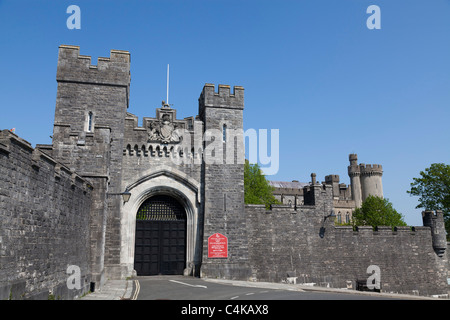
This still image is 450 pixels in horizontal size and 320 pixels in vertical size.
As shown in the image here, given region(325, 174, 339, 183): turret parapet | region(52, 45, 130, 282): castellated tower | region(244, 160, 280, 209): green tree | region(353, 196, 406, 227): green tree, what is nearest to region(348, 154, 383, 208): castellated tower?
region(325, 174, 339, 183): turret parapet

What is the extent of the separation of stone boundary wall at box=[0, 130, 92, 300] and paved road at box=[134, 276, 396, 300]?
275cm

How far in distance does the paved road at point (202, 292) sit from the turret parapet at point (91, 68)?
34.8ft

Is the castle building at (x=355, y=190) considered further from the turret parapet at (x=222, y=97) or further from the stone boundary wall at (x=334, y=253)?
the turret parapet at (x=222, y=97)

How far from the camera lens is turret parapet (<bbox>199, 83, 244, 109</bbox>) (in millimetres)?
20359

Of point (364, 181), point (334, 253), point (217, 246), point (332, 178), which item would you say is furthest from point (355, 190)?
point (217, 246)

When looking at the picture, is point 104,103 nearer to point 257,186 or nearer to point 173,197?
point 173,197

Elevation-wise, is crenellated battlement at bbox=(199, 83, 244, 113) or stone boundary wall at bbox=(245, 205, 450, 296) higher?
crenellated battlement at bbox=(199, 83, 244, 113)

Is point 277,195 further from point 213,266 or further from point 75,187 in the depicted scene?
point 75,187

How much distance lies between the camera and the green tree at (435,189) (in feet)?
103

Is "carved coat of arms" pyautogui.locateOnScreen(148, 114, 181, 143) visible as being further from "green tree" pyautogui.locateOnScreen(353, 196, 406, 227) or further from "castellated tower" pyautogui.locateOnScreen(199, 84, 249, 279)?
"green tree" pyautogui.locateOnScreen(353, 196, 406, 227)

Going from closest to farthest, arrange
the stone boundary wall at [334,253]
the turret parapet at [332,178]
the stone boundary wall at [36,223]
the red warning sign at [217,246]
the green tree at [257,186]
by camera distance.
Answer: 1. the stone boundary wall at [36,223]
2. the red warning sign at [217,246]
3. the stone boundary wall at [334,253]
4. the green tree at [257,186]
5. the turret parapet at [332,178]

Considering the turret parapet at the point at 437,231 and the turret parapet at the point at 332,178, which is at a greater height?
the turret parapet at the point at 332,178

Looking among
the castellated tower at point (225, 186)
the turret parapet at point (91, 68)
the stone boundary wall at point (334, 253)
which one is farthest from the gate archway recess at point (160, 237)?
the turret parapet at point (91, 68)

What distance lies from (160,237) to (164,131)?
19.3 ft
